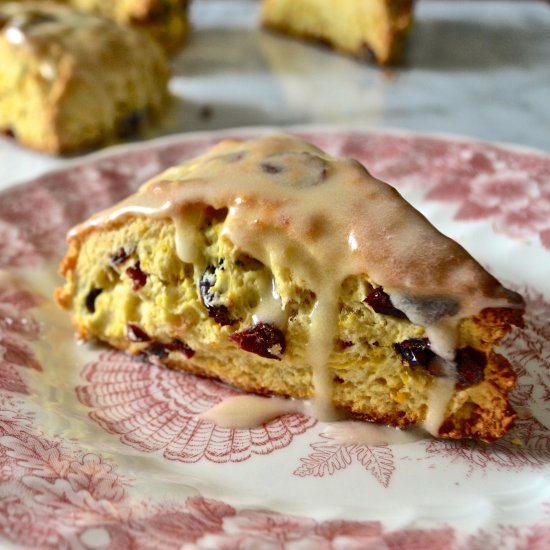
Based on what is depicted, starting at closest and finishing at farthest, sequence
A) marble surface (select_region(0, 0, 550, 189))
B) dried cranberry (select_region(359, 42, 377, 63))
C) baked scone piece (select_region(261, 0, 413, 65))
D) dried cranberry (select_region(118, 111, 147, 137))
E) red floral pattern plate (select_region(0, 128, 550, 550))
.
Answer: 1. red floral pattern plate (select_region(0, 128, 550, 550))
2. dried cranberry (select_region(118, 111, 147, 137))
3. marble surface (select_region(0, 0, 550, 189))
4. baked scone piece (select_region(261, 0, 413, 65))
5. dried cranberry (select_region(359, 42, 377, 63))

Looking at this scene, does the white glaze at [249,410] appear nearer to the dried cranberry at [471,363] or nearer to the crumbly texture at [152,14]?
the dried cranberry at [471,363]

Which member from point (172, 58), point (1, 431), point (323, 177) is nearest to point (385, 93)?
point (172, 58)

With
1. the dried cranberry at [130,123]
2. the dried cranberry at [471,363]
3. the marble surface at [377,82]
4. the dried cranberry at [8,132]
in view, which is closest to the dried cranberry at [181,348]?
the dried cranberry at [471,363]

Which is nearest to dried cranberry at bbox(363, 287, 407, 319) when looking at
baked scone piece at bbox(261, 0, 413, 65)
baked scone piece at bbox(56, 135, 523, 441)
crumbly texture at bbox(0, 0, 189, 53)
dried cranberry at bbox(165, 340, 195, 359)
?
baked scone piece at bbox(56, 135, 523, 441)

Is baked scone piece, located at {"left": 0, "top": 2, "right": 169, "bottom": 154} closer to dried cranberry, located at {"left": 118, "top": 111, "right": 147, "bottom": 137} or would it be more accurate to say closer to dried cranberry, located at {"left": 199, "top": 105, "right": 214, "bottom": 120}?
dried cranberry, located at {"left": 118, "top": 111, "right": 147, "bottom": 137}

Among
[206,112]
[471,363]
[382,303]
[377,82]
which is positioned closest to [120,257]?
[382,303]

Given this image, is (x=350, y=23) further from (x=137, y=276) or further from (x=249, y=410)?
(x=249, y=410)
